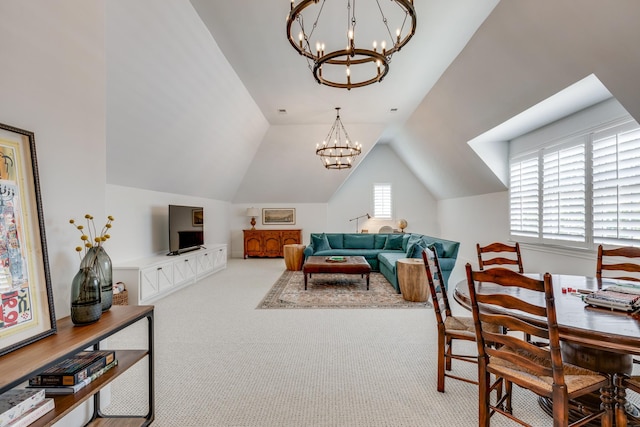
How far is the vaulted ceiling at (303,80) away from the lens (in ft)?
9.51

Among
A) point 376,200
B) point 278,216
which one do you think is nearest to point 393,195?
point 376,200

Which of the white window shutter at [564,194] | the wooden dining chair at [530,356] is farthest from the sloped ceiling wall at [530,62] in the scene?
the wooden dining chair at [530,356]

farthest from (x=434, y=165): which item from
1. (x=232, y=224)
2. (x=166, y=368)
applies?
(x=166, y=368)

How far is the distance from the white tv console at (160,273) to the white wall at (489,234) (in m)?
4.71

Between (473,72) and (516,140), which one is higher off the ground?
(473,72)

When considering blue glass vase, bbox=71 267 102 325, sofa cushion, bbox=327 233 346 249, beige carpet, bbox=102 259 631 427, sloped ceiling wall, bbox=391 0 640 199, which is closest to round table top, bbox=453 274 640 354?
beige carpet, bbox=102 259 631 427

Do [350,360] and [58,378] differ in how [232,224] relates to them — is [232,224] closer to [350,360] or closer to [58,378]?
[350,360]

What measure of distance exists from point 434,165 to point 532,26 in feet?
15.9

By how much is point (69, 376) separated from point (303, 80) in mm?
4381

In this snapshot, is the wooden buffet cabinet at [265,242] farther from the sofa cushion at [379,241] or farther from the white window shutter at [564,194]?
the white window shutter at [564,194]

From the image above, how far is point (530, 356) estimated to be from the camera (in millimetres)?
1810

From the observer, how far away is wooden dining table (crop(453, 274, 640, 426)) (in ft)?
4.42

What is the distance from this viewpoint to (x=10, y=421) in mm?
1122

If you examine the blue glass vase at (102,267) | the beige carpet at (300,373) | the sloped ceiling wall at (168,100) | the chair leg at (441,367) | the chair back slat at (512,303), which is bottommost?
the beige carpet at (300,373)
